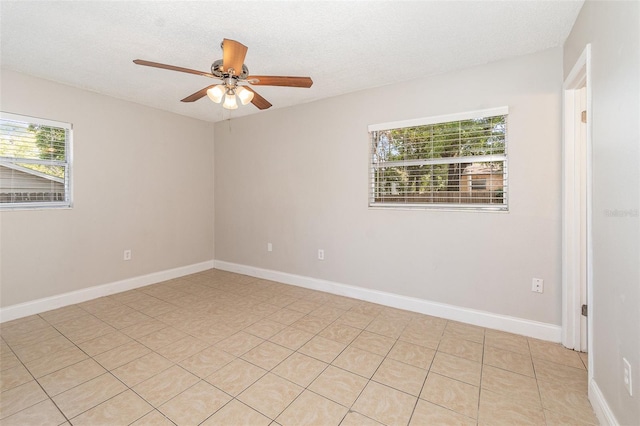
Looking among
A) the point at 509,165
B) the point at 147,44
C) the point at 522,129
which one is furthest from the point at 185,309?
the point at 522,129

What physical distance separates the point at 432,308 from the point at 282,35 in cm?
284

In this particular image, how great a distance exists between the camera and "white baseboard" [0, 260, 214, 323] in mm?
2795

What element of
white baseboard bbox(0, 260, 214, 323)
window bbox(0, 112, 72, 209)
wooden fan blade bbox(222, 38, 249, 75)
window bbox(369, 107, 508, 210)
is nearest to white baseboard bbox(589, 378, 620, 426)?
window bbox(369, 107, 508, 210)

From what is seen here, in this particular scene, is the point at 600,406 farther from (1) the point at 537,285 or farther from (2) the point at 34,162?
(2) the point at 34,162

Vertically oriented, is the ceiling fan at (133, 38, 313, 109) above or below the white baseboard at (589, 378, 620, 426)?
above

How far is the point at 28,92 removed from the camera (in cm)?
288

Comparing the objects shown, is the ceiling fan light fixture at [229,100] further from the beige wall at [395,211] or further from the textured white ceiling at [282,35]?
the beige wall at [395,211]

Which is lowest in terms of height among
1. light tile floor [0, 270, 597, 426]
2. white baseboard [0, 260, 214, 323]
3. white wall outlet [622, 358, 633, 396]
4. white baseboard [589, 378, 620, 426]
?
light tile floor [0, 270, 597, 426]

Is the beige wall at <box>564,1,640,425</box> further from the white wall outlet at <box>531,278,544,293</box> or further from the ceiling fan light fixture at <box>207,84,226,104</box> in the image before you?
the ceiling fan light fixture at <box>207,84,226,104</box>

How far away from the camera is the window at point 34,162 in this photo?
2801 mm

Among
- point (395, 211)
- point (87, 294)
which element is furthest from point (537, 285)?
point (87, 294)

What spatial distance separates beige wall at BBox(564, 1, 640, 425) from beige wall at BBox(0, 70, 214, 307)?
4531mm

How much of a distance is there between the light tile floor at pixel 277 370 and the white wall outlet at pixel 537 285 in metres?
0.43

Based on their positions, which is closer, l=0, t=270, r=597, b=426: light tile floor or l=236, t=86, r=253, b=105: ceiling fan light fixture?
l=0, t=270, r=597, b=426: light tile floor
